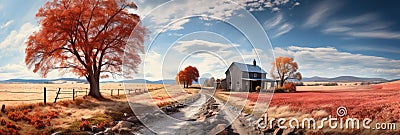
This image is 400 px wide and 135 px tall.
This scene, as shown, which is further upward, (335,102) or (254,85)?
(254,85)

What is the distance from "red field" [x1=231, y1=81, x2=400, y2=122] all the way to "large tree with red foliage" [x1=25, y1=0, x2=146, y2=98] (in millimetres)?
7433

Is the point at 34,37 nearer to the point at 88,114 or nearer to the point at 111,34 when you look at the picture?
the point at 111,34

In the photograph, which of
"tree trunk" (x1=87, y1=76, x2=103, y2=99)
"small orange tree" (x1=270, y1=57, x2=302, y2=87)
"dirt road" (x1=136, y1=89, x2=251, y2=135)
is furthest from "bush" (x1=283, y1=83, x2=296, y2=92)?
"tree trunk" (x1=87, y1=76, x2=103, y2=99)

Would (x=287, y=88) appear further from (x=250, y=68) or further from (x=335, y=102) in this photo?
(x=250, y=68)

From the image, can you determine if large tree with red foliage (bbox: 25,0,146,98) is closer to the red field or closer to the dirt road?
the dirt road

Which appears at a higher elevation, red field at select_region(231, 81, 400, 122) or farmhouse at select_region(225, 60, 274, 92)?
farmhouse at select_region(225, 60, 274, 92)

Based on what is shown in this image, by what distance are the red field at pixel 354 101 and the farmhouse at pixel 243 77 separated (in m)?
0.35

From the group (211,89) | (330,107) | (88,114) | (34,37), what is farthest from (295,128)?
(34,37)

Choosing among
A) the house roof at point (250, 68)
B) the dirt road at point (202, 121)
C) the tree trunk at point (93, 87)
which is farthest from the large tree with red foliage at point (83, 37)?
the house roof at point (250, 68)

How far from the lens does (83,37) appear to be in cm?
1386

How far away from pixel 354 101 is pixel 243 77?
4.34 meters

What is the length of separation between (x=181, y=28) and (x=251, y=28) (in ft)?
5.19

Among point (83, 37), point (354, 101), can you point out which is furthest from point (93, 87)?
point (354, 101)

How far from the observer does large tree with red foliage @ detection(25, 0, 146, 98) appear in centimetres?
1253
